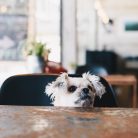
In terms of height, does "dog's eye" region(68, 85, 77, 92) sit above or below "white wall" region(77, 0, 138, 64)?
below

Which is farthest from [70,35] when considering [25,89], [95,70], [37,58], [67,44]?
[25,89]

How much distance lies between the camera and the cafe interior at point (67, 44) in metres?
2.08

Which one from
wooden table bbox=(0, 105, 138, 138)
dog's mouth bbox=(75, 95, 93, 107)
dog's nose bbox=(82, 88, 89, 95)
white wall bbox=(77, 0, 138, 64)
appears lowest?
wooden table bbox=(0, 105, 138, 138)

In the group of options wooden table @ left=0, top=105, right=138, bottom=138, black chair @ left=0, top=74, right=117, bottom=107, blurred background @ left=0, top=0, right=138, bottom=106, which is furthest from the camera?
blurred background @ left=0, top=0, right=138, bottom=106

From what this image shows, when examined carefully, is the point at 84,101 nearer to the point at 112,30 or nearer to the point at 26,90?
the point at 26,90

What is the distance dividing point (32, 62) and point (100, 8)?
3164 mm

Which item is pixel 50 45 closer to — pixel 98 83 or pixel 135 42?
pixel 135 42

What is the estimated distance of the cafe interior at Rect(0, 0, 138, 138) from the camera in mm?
2082

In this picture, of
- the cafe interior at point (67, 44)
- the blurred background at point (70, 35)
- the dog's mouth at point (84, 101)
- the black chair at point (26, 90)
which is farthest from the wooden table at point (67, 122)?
the blurred background at point (70, 35)

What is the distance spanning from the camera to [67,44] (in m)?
5.18

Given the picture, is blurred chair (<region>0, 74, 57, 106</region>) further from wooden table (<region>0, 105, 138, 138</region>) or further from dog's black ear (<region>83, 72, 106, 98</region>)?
wooden table (<region>0, 105, 138, 138</region>)

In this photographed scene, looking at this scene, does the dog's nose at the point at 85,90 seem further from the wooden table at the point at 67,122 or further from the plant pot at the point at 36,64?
the plant pot at the point at 36,64

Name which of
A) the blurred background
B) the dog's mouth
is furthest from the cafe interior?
the dog's mouth

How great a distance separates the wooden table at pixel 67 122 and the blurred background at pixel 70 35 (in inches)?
76.5
